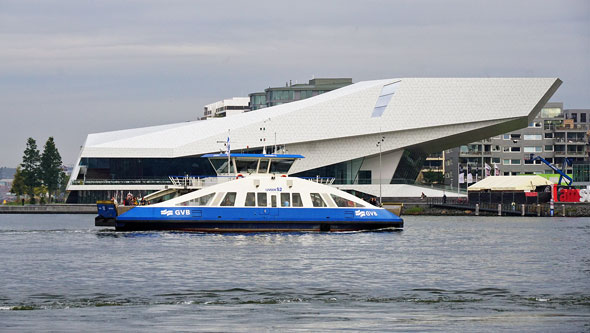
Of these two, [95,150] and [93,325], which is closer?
[93,325]

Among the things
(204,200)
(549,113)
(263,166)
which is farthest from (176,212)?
(549,113)

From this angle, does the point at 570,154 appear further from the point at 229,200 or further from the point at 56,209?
the point at 229,200

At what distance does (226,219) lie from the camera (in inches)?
2008

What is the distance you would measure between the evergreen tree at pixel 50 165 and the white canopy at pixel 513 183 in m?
58.6

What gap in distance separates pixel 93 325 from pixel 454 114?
9364 cm

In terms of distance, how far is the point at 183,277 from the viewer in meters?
30.7

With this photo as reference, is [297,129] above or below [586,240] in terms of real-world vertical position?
above

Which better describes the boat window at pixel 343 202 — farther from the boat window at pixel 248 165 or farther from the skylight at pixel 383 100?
the skylight at pixel 383 100

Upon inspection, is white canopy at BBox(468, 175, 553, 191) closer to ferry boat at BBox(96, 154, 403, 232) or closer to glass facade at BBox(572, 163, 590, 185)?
glass facade at BBox(572, 163, 590, 185)

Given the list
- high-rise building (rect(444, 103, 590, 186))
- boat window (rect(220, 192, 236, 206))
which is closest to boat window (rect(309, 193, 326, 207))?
boat window (rect(220, 192, 236, 206))

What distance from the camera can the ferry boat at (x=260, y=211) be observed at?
2002 inches

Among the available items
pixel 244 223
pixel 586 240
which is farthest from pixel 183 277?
pixel 586 240

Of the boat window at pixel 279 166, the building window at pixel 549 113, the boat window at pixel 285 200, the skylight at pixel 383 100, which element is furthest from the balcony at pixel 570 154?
the boat window at pixel 285 200

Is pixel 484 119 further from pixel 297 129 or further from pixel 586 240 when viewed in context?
pixel 586 240
